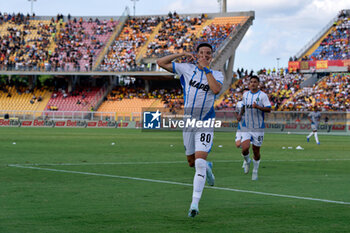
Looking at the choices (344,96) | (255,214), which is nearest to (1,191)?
(255,214)

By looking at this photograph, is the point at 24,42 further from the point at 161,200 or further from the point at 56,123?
the point at 161,200

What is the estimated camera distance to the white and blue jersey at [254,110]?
1488 cm

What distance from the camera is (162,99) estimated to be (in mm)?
66750

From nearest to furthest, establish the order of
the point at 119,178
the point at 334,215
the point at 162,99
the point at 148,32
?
the point at 334,215, the point at 119,178, the point at 162,99, the point at 148,32

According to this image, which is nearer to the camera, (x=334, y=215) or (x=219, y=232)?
(x=219, y=232)

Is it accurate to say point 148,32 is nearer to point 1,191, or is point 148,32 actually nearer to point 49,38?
point 49,38

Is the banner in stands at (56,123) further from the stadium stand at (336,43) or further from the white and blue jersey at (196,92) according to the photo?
the white and blue jersey at (196,92)

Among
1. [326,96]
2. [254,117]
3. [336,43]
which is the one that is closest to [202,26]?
[336,43]

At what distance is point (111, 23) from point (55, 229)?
70.9 meters

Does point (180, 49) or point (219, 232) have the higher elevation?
point (180, 49)

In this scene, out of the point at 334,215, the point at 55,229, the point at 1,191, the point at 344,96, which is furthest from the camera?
the point at 344,96

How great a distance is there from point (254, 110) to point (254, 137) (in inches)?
28.6

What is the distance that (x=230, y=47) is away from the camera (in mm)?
68250

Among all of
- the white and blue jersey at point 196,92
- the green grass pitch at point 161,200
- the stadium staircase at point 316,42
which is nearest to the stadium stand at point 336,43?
the stadium staircase at point 316,42
